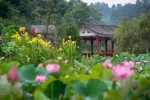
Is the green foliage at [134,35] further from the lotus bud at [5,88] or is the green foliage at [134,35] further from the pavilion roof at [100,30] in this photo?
the lotus bud at [5,88]

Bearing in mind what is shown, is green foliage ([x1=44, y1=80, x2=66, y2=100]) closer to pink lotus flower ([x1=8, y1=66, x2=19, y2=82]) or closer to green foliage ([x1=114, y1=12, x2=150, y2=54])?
pink lotus flower ([x1=8, y1=66, x2=19, y2=82])

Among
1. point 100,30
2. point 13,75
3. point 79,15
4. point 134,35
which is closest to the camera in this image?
point 13,75

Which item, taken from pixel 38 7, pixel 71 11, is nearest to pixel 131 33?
pixel 38 7

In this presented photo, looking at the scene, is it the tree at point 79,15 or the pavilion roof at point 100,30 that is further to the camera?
the tree at point 79,15

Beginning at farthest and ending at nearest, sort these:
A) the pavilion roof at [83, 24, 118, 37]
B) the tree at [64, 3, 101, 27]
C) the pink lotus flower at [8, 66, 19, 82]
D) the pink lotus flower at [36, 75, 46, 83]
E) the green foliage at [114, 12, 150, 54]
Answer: the tree at [64, 3, 101, 27], the pavilion roof at [83, 24, 118, 37], the green foliage at [114, 12, 150, 54], the pink lotus flower at [36, 75, 46, 83], the pink lotus flower at [8, 66, 19, 82]

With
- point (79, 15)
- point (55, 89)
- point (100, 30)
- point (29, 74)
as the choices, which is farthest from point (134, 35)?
point (55, 89)

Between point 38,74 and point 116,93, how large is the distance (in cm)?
26

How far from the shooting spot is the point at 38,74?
774 millimetres

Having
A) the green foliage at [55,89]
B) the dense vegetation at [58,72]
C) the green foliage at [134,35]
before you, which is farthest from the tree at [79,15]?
the green foliage at [55,89]

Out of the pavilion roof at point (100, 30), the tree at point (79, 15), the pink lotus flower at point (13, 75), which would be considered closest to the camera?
the pink lotus flower at point (13, 75)

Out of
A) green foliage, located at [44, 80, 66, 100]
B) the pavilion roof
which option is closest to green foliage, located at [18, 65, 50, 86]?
green foliage, located at [44, 80, 66, 100]

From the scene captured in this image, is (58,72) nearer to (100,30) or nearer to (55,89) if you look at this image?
(55,89)

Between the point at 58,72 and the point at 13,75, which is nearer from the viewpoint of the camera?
the point at 13,75

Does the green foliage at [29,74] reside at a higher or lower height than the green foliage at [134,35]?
higher
